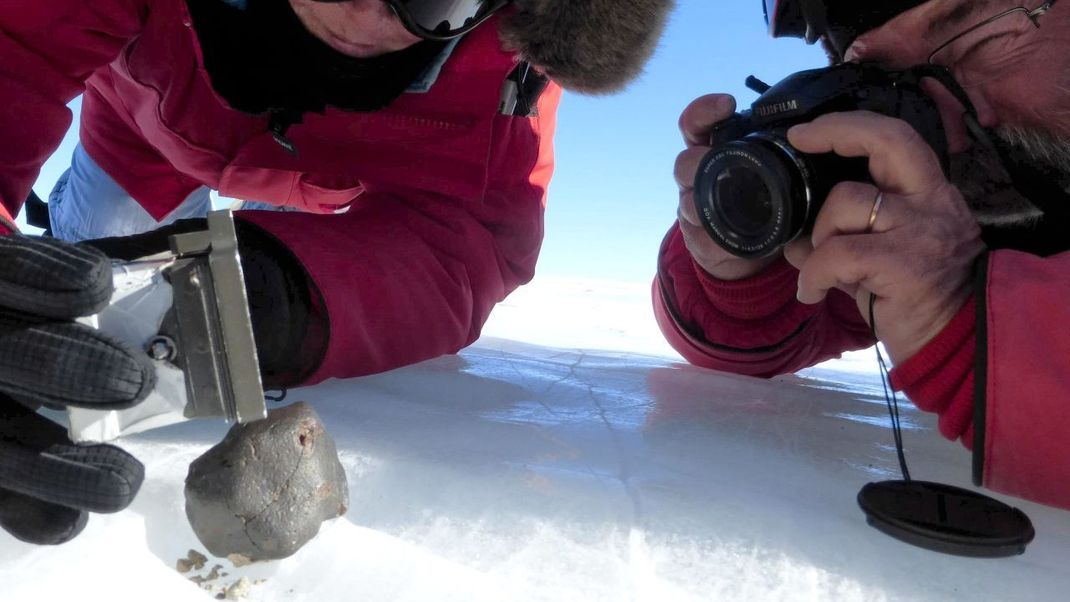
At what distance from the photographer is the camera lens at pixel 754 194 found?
0.67 m

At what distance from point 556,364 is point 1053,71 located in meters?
0.71

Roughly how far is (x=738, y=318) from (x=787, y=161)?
40 centimetres

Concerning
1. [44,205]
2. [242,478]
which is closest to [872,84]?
[242,478]

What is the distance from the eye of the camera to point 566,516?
48cm

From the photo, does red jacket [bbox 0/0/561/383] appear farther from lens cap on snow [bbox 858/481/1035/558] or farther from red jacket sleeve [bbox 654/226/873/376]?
lens cap on snow [bbox 858/481/1035/558]

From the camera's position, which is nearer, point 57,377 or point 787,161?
point 57,377

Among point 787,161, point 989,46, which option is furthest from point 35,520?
point 989,46

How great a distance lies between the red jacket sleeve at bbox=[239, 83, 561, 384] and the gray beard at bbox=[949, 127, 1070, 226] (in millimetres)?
563

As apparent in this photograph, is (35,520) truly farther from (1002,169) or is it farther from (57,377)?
(1002,169)

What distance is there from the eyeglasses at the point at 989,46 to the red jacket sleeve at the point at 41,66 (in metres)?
0.92

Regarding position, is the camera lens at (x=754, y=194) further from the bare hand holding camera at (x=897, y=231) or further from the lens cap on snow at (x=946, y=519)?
the lens cap on snow at (x=946, y=519)

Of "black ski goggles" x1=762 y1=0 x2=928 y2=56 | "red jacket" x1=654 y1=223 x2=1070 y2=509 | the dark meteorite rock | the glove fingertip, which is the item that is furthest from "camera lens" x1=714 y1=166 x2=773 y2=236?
the glove fingertip

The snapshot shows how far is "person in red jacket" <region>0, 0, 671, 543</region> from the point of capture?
74 cm

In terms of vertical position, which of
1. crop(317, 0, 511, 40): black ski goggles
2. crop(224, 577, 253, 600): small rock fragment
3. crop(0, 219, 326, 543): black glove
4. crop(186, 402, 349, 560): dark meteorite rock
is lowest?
crop(224, 577, 253, 600): small rock fragment
